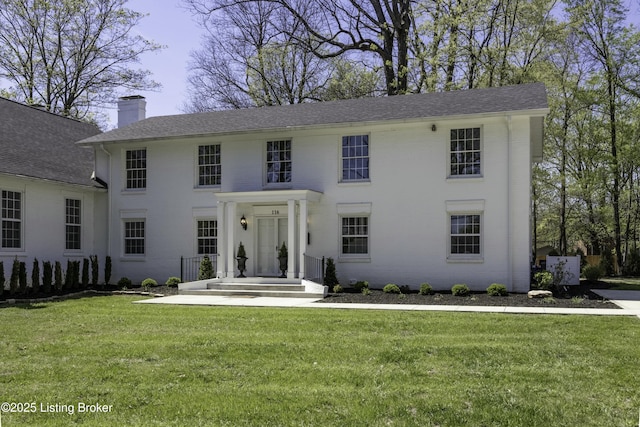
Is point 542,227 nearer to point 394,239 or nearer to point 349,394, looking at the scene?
point 394,239

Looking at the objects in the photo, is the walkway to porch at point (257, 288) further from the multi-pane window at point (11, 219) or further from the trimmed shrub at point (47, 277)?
the multi-pane window at point (11, 219)

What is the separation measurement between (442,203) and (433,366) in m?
11.7

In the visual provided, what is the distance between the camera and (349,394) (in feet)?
22.4

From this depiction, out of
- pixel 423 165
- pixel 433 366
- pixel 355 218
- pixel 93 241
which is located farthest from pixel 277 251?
pixel 433 366

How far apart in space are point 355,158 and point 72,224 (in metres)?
10.3

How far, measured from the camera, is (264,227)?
21406 mm

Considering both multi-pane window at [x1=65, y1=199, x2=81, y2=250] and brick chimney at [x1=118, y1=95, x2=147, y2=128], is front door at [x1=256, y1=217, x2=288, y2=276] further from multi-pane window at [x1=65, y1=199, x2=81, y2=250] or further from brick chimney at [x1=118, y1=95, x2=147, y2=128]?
brick chimney at [x1=118, y1=95, x2=147, y2=128]

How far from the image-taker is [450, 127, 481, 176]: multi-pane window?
758 inches

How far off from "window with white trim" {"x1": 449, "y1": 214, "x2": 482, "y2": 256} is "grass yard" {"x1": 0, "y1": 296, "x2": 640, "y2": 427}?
672 centimetres

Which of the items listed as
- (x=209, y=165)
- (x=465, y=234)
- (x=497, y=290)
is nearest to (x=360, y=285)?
(x=465, y=234)

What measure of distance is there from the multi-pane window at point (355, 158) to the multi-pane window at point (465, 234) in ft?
10.7

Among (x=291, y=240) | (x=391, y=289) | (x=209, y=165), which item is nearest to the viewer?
(x=391, y=289)

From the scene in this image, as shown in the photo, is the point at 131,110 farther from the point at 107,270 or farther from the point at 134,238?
the point at 107,270

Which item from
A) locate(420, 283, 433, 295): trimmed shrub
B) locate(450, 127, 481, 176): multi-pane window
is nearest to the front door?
locate(420, 283, 433, 295): trimmed shrub
